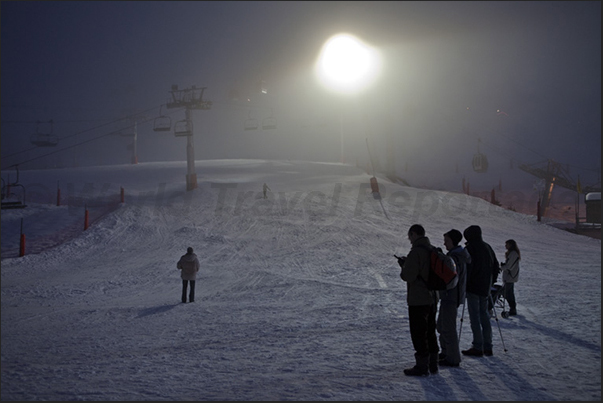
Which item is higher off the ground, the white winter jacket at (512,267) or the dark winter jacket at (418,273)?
the dark winter jacket at (418,273)

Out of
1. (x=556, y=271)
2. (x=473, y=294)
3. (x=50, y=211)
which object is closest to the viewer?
(x=473, y=294)

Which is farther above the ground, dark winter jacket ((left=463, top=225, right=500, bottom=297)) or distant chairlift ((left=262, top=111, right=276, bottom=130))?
distant chairlift ((left=262, top=111, right=276, bottom=130))

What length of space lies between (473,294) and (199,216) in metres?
19.7

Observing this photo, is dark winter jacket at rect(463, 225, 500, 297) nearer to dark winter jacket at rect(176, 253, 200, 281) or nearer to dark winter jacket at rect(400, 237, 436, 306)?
dark winter jacket at rect(400, 237, 436, 306)

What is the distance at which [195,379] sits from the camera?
5980 millimetres

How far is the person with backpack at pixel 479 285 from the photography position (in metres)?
6.59

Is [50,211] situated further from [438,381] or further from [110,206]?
[438,381]

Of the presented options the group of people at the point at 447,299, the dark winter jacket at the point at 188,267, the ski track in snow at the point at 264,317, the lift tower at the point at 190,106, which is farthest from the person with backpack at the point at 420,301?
the lift tower at the point at 190,106

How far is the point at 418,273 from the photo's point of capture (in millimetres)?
5820

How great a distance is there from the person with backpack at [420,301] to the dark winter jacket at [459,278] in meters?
0.32

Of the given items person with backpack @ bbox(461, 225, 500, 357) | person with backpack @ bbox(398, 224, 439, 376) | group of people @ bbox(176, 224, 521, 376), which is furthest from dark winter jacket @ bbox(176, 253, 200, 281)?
person with backpack @ bbox(461, 225, 500, 357)

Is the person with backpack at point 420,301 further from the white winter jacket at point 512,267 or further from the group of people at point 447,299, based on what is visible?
the white winter jacket at point 512,267

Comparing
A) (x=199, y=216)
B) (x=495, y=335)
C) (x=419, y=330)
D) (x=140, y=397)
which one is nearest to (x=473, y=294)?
(x=419, y=330)

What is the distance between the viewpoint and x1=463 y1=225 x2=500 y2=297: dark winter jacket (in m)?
6.58
